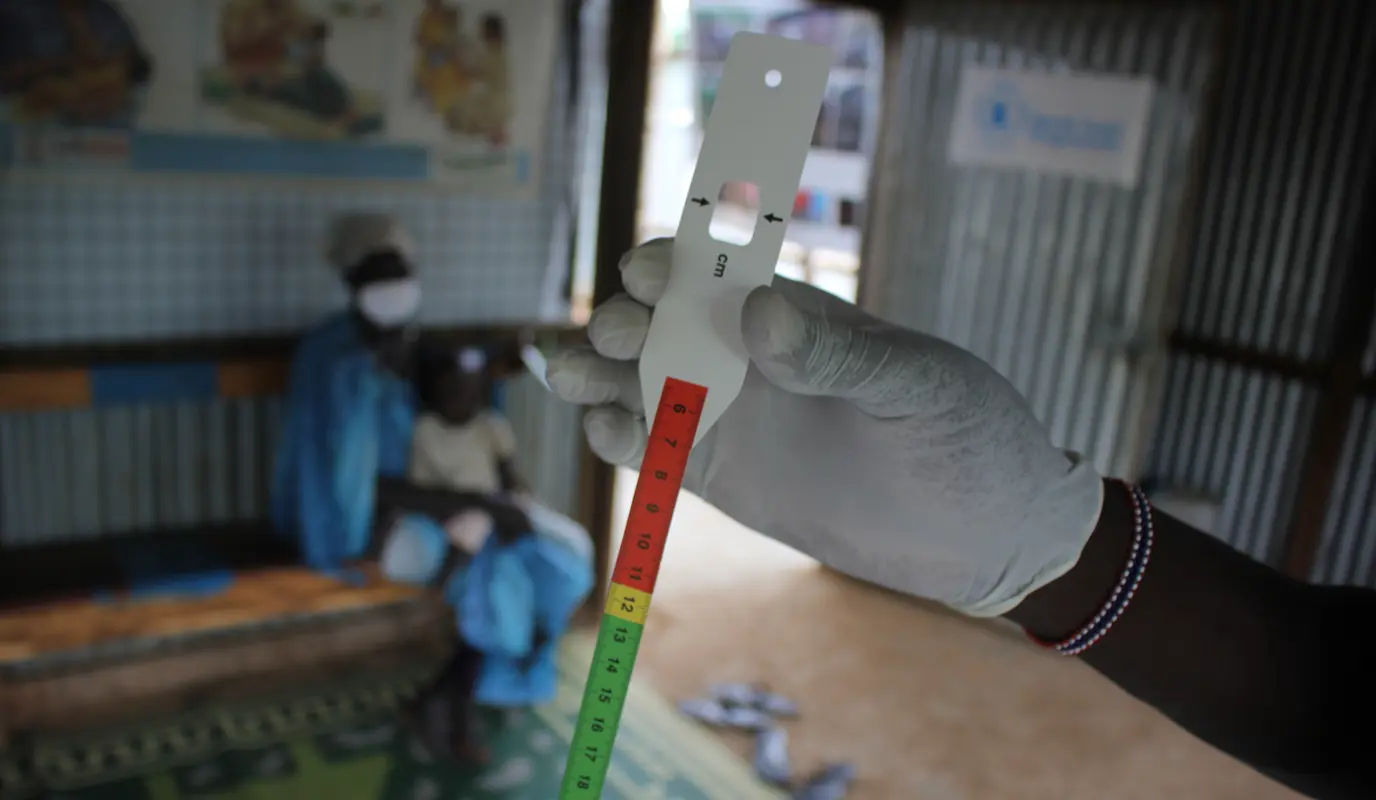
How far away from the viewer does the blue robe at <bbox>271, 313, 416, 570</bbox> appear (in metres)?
2.41

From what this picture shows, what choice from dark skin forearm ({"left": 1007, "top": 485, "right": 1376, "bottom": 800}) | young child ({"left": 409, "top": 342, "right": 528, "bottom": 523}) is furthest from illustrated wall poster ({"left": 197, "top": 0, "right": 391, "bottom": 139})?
dark skin forearm ({"left": 1007, "top": 485, "right": 1376, "bottom": 800})

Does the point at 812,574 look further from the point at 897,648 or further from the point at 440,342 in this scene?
the point at 440,342

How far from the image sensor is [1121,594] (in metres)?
1.00

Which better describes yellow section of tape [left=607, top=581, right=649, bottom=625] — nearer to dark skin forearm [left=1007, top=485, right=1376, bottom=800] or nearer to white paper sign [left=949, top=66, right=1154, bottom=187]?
dark skin forearm [left=1007, top=485, right=1376, bottom=800]

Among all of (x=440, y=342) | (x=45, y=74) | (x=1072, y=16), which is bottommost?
(x=440, y=342)

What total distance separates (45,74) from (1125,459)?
2908 millimetres

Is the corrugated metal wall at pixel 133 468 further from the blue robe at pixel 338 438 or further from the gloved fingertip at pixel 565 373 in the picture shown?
the gloved fingertip at pixel 565 373

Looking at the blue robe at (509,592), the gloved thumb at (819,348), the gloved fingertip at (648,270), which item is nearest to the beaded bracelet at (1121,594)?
the gloved thumb at (819,348)

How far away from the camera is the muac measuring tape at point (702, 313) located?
2.67 feet

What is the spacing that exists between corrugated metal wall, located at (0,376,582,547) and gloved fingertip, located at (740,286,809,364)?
2083 millimetres

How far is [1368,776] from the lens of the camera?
0.95 metres

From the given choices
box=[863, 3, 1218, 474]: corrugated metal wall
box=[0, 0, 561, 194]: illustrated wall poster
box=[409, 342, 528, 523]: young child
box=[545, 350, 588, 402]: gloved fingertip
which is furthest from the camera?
box=[863, 3, 1218, 474]: corrugated metal wall

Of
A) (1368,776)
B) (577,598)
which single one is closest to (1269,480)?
(577,598)

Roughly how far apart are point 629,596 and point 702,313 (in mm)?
230
